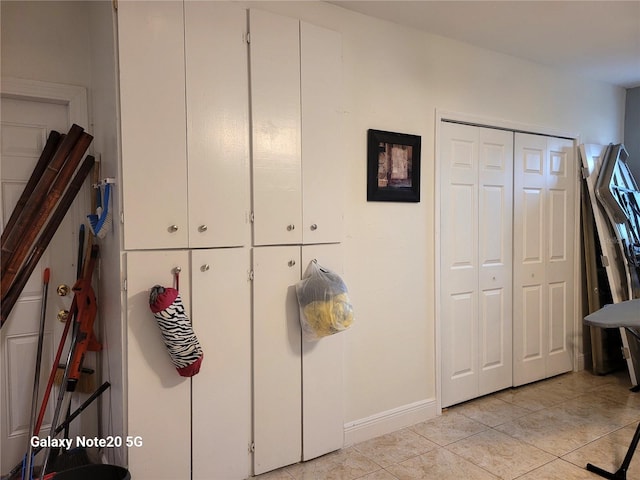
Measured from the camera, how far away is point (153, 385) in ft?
6.44

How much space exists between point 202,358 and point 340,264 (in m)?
0.94

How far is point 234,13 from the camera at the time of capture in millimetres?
2129

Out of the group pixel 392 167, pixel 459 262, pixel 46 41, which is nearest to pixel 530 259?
pixel 459 262

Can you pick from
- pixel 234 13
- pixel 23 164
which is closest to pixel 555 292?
pixel 234 13

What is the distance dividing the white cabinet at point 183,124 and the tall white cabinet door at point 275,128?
60 millimetres

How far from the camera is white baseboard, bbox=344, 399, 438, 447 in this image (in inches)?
103

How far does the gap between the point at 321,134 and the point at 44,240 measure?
155 centimetres

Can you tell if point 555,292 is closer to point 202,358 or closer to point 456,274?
point 456,274

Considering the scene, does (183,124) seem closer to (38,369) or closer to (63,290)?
(63,290)

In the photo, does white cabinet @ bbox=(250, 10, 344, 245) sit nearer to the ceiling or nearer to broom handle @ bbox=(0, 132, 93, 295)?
the ceiling

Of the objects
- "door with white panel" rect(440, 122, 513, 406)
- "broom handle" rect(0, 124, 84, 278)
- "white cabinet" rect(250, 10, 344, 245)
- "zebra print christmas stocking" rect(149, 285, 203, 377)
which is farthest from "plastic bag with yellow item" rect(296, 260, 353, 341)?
"broom handle" rect(0, 124, 84, 278)

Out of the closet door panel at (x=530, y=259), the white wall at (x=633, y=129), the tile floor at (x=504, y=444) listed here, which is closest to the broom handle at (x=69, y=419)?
the tile floor at (x=504, y=444)

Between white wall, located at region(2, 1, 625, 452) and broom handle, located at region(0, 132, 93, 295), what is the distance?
39cm

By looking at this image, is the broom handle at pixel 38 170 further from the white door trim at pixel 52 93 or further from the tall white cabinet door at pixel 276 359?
the tall white cabinet door at pixel 276 359
